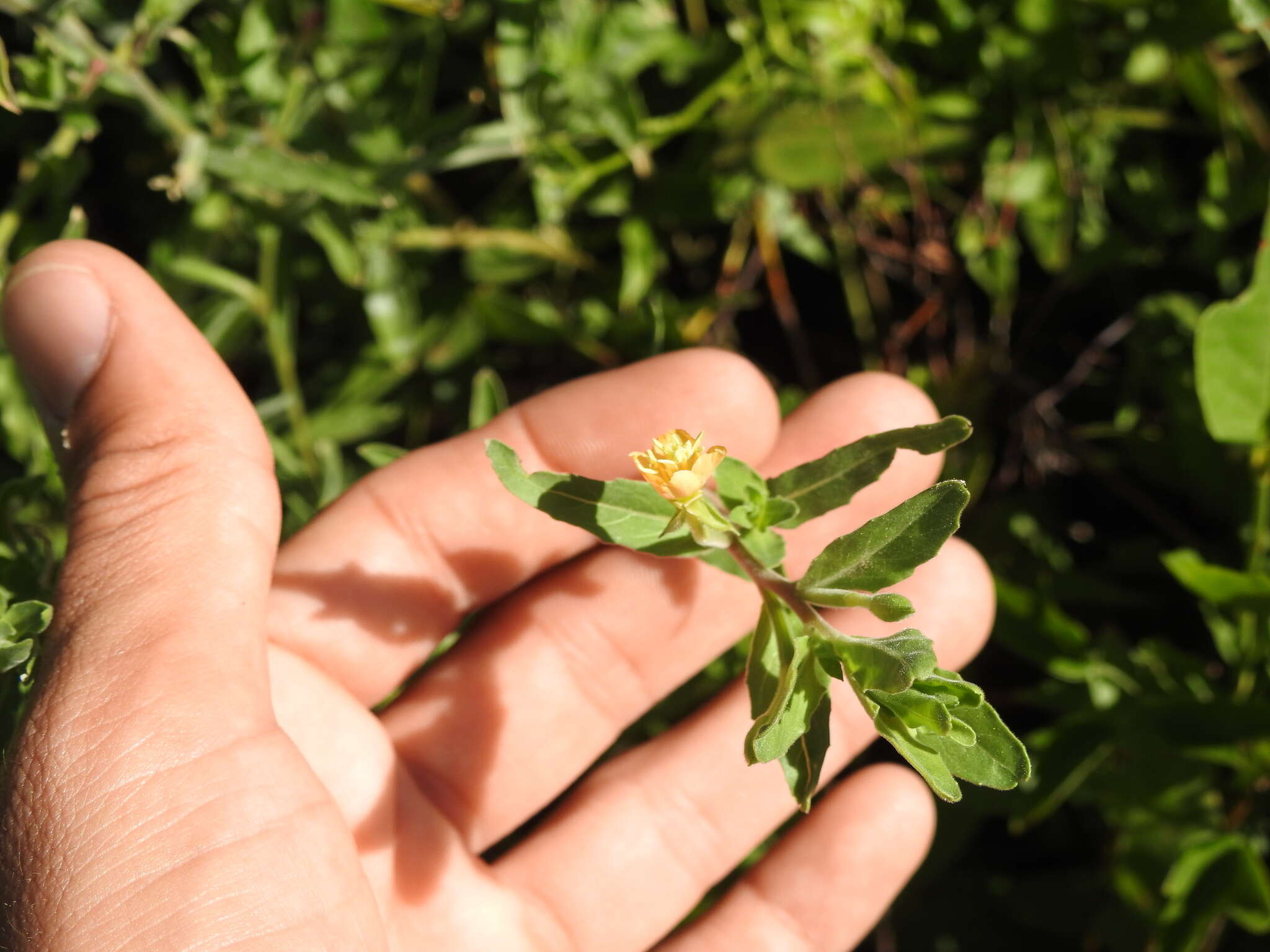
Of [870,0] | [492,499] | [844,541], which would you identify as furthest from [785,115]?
[844,541]

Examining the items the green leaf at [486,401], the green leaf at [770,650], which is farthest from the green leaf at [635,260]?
the green leaf at [770,650]

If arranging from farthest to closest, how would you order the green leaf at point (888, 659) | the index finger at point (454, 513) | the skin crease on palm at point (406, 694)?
1. the index finger at point (454, 513)
2. the skin crease on palm at point (406, 694)
3. the green leaf at point (888, 659)

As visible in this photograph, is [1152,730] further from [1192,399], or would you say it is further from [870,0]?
[870,0]

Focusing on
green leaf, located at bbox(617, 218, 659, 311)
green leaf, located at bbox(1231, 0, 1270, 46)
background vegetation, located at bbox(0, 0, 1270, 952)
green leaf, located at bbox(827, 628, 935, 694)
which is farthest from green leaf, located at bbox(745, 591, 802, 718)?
green leaf, located at bbox(1231, 0, 1270, 46)

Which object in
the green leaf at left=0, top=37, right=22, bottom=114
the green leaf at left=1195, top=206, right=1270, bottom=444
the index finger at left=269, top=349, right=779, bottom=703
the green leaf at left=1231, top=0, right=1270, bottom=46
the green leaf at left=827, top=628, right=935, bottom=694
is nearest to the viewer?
the green leaf at left=827, top=628, right=935, bottom=694

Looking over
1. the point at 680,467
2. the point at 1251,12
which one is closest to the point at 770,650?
the point at 680,467

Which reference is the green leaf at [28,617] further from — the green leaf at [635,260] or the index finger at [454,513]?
the green leaf at [635,260]

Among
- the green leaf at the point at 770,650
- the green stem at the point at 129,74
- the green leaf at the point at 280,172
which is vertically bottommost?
the green leaf at the point at 770,650

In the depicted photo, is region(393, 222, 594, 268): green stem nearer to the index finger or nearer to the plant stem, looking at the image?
the index finger
